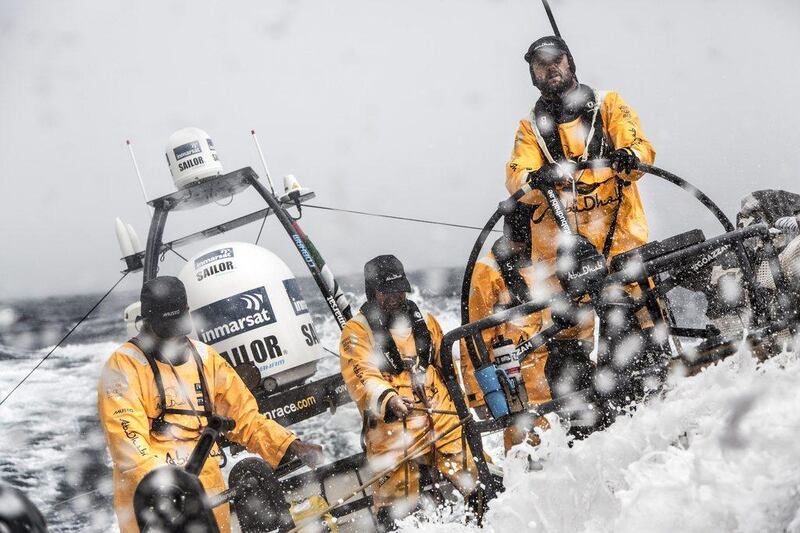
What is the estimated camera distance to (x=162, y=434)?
4.38 meters

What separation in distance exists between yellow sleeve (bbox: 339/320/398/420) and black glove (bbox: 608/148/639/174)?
5.25 feet

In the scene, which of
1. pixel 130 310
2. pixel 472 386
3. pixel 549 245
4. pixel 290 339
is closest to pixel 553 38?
pixel 549 245

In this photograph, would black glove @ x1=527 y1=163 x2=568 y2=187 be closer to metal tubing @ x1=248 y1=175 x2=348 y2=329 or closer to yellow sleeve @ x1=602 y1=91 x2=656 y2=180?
yellow sleeve @ x1=602 y1=91 x2=656 y2=180

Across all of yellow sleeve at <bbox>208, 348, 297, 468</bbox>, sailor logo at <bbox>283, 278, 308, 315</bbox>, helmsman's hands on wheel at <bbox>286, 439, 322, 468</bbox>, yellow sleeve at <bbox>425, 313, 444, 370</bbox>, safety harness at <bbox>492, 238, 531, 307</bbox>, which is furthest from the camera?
sailor logo at <bbox>283, 278, 308, 315</bbox>

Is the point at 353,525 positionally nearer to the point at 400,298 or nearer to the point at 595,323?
the point at 400,298

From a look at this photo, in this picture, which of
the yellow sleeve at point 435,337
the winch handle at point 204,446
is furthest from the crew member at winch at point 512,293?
the winch handle at point 204,446

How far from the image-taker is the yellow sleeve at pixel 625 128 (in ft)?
14.3

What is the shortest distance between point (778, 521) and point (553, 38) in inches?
130

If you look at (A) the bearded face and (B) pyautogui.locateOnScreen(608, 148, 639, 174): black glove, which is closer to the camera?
(B) pyautogui.locateOnScreen(608, 148, 639, 174): black glove

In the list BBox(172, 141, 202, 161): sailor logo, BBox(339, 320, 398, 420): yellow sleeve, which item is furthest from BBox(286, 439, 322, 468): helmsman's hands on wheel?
BBox(172, 141, 202, 161): sailor logo

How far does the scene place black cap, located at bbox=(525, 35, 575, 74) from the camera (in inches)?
179

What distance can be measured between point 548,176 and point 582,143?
2.09 feet

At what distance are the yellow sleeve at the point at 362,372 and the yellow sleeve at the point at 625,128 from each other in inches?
67.2

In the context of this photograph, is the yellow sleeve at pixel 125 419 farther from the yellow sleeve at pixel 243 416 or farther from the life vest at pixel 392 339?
the life vest at pixel 392 339
